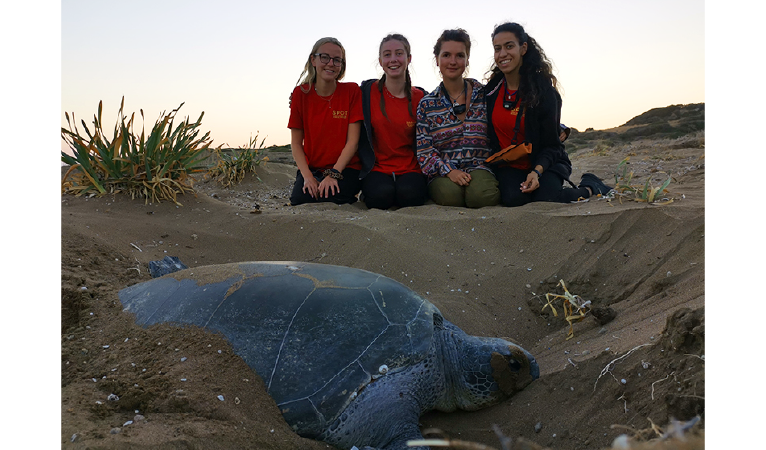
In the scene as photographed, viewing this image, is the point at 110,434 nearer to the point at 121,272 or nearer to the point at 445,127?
the point at 121,272

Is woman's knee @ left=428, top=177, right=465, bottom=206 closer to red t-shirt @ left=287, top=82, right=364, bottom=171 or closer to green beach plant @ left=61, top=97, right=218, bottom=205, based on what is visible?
red t-shirt @ left=287, top=82, right=364, bottom=171

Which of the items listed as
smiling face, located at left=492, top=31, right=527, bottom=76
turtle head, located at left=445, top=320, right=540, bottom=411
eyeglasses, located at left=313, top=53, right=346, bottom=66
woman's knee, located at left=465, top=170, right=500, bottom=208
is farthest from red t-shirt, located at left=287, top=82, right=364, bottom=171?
turtle head, located at left=445, top=320, right=540, bottom=411

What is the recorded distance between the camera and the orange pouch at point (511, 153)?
4.02 metres

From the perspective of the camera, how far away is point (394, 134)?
4445 millimetres

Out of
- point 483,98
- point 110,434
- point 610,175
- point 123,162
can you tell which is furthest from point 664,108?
point 110,434

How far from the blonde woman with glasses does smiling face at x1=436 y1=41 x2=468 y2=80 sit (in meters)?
0.82

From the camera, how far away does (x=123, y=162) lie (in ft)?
14.0

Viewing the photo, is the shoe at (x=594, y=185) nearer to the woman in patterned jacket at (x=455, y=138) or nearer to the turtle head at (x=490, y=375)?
the woman in patterned jacket at (x=455, y=138)

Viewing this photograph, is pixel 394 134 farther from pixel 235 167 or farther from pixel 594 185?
pixel 235 167

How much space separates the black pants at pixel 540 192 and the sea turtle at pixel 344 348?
87.3 inches

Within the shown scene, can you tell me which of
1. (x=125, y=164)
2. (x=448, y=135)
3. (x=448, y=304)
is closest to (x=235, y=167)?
(x=125, y=164)

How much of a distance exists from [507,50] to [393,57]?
911 millimetres

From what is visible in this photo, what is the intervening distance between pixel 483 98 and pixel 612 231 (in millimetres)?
1598
